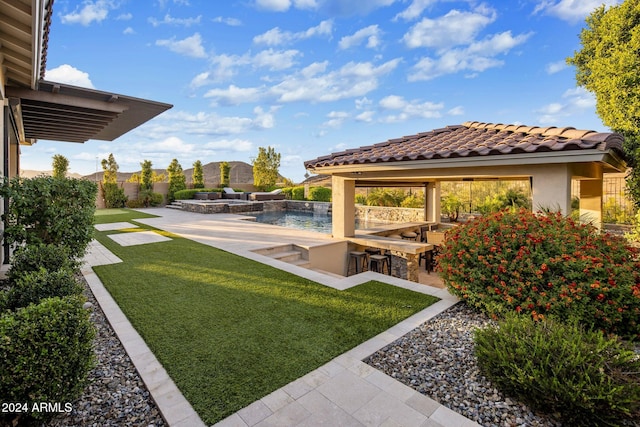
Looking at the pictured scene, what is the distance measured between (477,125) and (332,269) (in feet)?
22.7

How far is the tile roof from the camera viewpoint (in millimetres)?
5945

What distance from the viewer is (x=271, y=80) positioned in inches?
861

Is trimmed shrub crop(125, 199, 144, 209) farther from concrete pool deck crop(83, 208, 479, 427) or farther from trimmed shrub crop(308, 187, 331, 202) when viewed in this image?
concrete pool deck crop(83, 208, 479, 427)

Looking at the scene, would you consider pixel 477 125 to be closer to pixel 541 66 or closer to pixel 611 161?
pixel 611 161

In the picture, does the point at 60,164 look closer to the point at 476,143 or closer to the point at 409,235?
the point at 409,235

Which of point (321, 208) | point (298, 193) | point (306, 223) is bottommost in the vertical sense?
point (306, 223)

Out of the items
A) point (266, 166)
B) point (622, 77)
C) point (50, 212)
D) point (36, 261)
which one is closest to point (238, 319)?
point (36, 261)

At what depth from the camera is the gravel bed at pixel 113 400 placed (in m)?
2.59

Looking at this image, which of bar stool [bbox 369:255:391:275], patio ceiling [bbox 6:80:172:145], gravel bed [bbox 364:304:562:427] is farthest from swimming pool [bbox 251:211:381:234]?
gravel bed [bbox 364:304:562:427]

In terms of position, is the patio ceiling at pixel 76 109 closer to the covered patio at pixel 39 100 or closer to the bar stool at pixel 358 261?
the covered patio at pixel 39 100

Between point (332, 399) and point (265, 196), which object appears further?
point (265, 196)

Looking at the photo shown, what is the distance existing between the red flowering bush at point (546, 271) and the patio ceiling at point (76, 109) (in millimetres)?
8451

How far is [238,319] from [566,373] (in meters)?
3.88

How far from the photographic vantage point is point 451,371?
11.0ft
